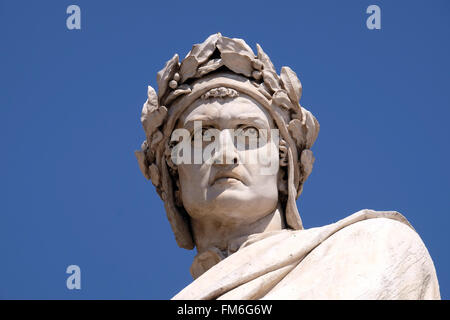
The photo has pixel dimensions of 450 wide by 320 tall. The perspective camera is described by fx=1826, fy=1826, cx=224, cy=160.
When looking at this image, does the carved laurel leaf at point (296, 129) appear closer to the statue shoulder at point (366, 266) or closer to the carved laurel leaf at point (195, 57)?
the carved laurel leaf at point (195, 57)

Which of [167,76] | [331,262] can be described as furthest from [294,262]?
[167,76]

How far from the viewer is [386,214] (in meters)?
16.9

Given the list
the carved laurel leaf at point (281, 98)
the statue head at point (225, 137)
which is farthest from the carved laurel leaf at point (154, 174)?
the carved laurel leaf at point (281, 98)

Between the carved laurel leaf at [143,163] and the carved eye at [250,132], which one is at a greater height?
the carved eye at [250,132]

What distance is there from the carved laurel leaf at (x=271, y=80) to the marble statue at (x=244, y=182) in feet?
0.03

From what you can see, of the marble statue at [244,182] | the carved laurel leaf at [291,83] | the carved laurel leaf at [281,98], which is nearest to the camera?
the marble statue at [244,182]

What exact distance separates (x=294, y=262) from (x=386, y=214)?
110 cm

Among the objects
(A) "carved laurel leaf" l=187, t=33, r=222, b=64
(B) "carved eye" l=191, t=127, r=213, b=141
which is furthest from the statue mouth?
(A) "carved laurel leaf" l=187, t=33, r=222, b=64

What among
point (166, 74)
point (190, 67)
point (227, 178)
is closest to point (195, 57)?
point (190, 67)

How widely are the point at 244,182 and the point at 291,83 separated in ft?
4.31

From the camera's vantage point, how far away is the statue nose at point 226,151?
17.8 metres

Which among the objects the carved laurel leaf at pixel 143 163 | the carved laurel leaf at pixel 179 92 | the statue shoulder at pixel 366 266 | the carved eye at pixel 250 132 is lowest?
the statue shoulder at pixel 366 266

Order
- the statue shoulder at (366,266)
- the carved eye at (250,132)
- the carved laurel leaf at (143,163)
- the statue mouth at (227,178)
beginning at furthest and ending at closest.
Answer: the carved laurel leaf at (143,163) < the carved eye at (250,132) < the statue mouth at (227,178) < the statue shoulder at (366,266)
